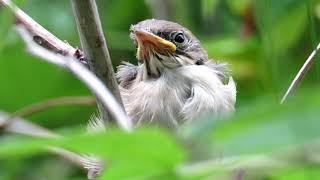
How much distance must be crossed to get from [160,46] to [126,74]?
0.57 feet

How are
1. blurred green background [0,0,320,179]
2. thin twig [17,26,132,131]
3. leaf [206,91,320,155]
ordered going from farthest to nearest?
1. blurred green background [0,0,320,179]
2. thin twig [17,26,132,131]
3. leaf [206,91,320,155]

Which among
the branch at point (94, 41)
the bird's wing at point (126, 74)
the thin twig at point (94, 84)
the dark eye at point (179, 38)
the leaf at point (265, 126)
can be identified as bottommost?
the leaf at point (265, 126)

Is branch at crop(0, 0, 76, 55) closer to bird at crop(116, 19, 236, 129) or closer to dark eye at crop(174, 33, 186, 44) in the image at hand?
bird at crop(116, 19, 236, 129)

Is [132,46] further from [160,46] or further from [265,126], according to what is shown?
[265,126]

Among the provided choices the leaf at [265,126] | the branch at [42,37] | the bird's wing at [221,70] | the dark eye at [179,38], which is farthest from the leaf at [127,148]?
the dark eye at [179,38]

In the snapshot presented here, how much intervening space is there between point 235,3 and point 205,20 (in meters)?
0.34

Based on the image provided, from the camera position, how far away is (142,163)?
567 millimetres

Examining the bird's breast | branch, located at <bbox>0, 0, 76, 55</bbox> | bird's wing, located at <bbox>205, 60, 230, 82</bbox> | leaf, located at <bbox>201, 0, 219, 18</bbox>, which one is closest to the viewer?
branch, located at <bbox>0, 0, 76, 55</bbox>

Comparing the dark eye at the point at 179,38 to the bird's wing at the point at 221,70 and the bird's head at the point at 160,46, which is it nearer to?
the bird's head at the point at 160,46

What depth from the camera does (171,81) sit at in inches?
86.4

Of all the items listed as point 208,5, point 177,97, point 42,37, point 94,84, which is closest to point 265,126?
point 94,84

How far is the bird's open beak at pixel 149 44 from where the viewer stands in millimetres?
2227

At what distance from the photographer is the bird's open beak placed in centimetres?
223

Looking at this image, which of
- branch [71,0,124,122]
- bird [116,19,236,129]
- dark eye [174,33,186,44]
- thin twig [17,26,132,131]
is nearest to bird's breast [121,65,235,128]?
bird [116,19,236,129]
